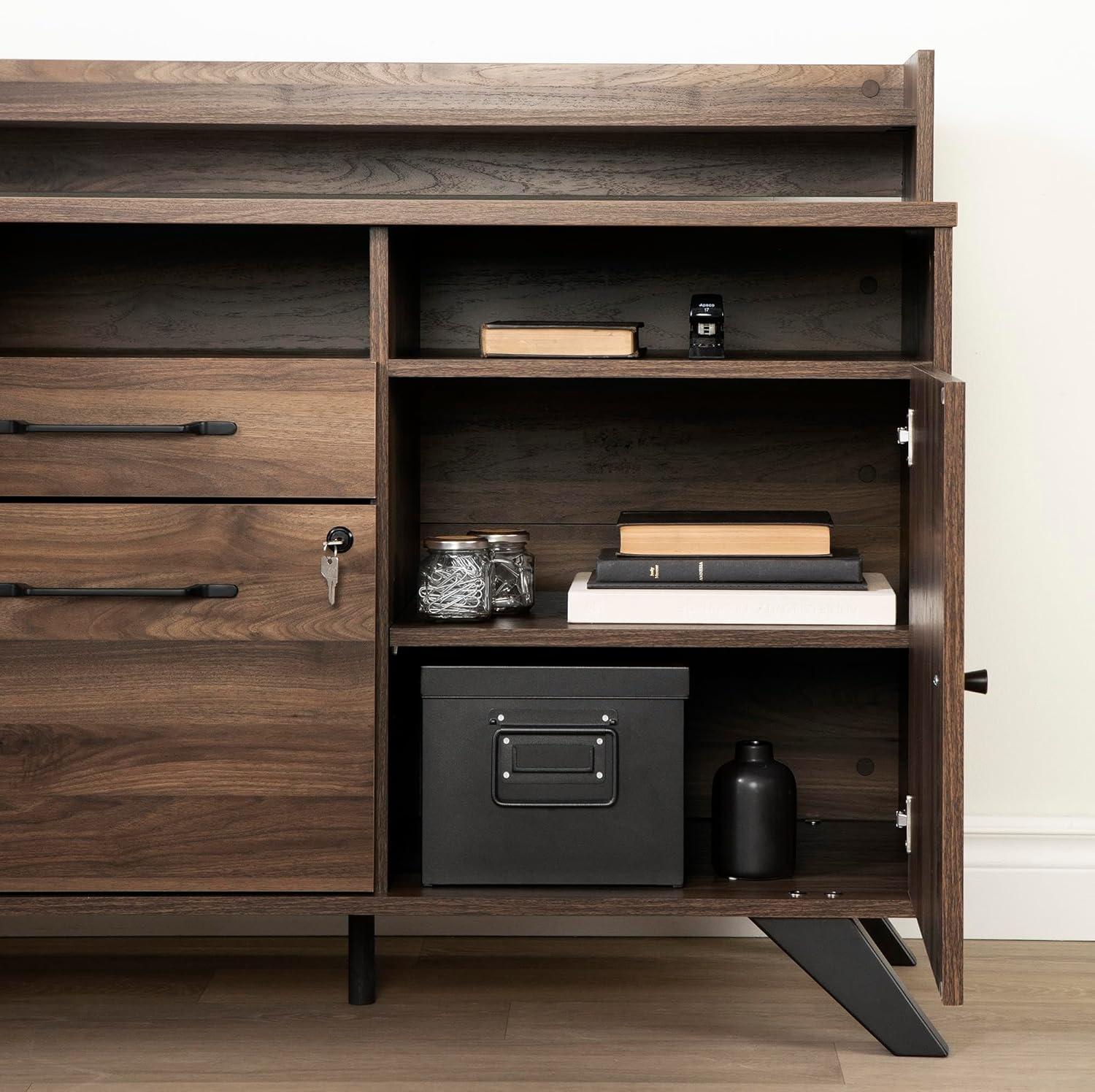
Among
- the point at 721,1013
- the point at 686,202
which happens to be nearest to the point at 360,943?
the point at 721,1013

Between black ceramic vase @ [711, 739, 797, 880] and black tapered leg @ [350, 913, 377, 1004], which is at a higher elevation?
black ceramic vase @ [711, 739, 797, 880]

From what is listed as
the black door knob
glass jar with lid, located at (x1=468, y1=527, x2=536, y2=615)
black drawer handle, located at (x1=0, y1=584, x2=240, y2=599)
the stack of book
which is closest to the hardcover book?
the stack of book

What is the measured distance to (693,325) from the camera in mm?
1675

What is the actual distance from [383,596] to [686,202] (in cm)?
57

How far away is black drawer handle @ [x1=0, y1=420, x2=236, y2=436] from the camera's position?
1.56 m

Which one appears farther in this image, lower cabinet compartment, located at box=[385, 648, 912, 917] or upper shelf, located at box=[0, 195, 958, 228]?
lower cabinet compartment, located at box=[385, 648, 912, 917]

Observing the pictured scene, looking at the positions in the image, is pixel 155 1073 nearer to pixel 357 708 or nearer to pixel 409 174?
pixel 357 708

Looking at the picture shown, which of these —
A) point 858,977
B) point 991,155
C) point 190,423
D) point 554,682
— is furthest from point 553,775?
point 991,155

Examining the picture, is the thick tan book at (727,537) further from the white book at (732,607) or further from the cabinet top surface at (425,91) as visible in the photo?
the cabinet top surface at (425,91)

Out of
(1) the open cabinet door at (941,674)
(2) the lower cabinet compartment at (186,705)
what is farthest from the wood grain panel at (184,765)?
(1) the open cabinet door at (941,674)

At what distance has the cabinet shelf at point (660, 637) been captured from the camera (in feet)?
5.26

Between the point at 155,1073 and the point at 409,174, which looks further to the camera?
the point at 409,174

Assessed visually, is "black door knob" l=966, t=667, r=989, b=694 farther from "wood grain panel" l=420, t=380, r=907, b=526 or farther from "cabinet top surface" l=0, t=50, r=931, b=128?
"cabinet top surface" l=0, t=50, r=931, b=128

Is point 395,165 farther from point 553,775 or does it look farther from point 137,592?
point 553,775
